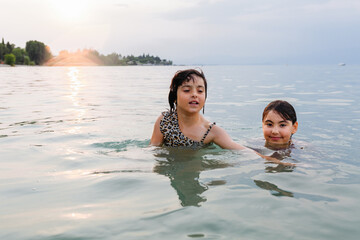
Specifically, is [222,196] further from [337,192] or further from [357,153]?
[357,153]

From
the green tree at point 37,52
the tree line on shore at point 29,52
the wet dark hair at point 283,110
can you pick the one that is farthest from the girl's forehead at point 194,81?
the green tree at point 37,52

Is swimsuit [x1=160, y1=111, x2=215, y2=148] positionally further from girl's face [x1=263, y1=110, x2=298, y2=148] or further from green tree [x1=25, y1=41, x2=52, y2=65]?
green tree [x1=25, y1=41, x2=52, y2=65]

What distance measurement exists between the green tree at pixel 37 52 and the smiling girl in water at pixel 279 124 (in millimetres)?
126120

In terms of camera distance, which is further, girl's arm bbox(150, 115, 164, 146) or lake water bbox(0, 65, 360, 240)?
girl's arm bbox(150, 115, 164, 146)

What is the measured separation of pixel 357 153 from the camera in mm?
4848

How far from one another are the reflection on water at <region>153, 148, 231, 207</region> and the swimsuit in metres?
0.14

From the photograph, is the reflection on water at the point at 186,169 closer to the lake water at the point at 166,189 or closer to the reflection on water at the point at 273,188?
the lake water at the point at 166,189

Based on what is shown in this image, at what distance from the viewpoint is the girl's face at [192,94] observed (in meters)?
4.50

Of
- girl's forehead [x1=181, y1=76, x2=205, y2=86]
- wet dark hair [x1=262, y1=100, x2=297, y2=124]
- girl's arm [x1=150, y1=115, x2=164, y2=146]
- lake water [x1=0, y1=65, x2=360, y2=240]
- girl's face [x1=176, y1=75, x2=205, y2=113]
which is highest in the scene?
girl's forehead [x1=181, y1=76, x2=205, y2=86]

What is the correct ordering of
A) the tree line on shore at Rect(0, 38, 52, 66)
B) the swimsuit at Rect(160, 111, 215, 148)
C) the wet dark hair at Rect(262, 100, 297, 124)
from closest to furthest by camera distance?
the swimsuit at Rect(160, 111, 215, 148), the wet dark hair at Rect(262, 100, 297, 124), the tree line on shore at Rect(0, 38, 52, 66)

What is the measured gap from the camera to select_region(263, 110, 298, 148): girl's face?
5.09 metres

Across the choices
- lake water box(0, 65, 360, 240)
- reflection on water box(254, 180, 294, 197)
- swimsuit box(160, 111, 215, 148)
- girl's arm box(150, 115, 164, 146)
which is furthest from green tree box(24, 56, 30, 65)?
reflection on water box(254, 180, 294, 197)

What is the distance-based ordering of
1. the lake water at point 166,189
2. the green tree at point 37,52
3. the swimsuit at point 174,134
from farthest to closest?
the green tree at point 37,52 → the swimsuit at point 174,134 → the lake water at point 166,189

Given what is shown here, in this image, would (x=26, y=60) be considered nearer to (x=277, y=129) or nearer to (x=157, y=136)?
(x=157, y=136)
